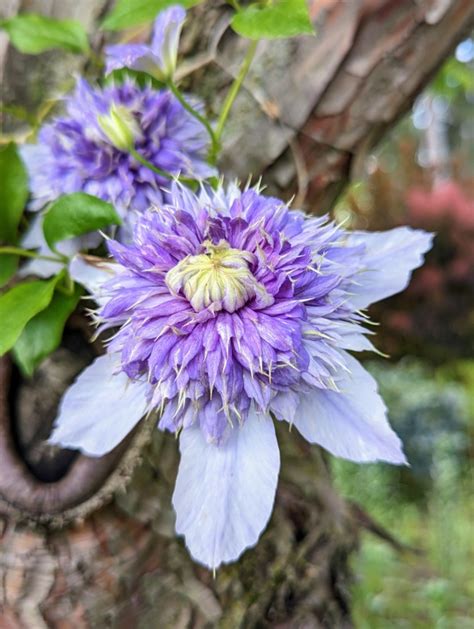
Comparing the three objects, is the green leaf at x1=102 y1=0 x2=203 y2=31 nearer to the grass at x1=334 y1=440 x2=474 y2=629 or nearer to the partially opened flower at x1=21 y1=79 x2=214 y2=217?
the partially opened flower at x1=21 y1=79 x2=214 y2=217

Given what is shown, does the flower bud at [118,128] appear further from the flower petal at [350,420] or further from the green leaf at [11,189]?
the flower petal at [350,420]

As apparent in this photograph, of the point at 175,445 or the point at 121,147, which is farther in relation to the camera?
the point at 175,445

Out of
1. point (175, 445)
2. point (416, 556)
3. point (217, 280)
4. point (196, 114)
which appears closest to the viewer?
point (217, 280)

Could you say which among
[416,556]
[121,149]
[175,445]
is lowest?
[416,556]

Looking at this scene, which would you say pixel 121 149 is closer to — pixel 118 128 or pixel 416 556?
pixel 118 128

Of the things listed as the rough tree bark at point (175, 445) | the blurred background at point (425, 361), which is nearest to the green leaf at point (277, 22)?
the rough tree bark at point (175, 445)

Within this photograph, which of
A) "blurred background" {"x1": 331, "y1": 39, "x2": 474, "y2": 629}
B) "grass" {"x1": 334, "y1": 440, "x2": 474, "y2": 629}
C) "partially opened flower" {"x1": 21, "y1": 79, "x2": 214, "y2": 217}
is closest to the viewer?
"partially opened flower" {"x1": 21, "y1": 79, "x2": 214, "y2": 217}

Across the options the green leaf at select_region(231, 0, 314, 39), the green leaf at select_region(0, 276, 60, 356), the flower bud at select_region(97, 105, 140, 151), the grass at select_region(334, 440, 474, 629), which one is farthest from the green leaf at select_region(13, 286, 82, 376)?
the grass at select_region(334, 440, 474, 629)

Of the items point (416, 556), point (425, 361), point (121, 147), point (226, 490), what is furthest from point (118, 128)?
point (425, 361)
